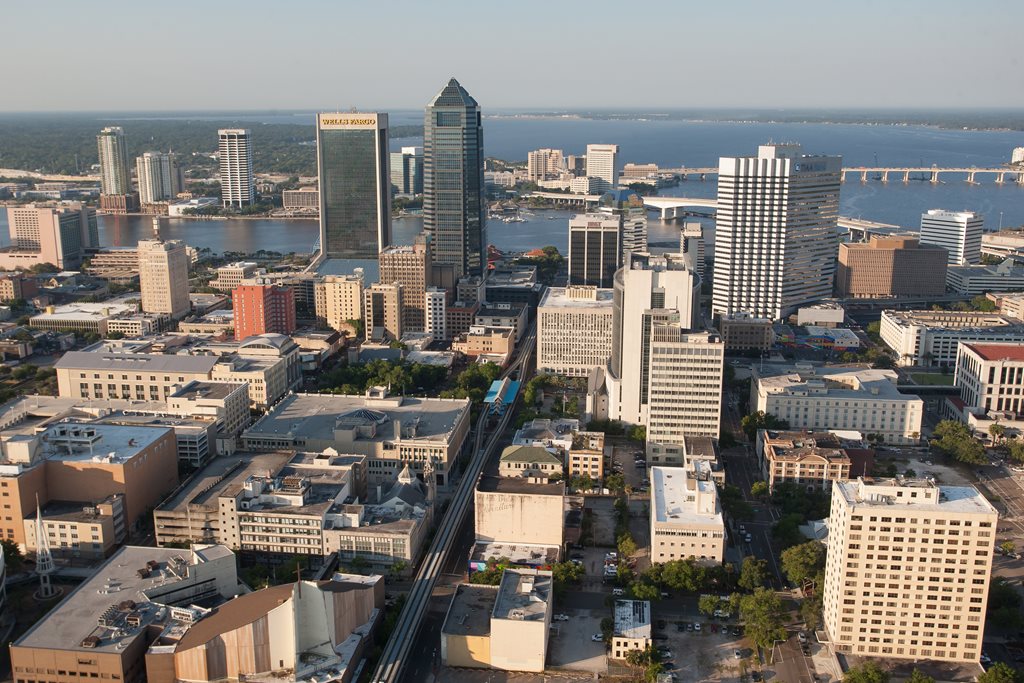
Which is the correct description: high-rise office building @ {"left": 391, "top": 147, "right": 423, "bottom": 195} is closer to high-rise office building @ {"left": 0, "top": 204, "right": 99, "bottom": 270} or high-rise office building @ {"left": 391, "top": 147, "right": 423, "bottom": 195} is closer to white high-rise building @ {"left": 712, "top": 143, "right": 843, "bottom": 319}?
high-rise office building @ {"left": 0, "top": 204, "right": 99, "bottom": 270}

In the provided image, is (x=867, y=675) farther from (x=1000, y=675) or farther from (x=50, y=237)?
(x=50, y=237)

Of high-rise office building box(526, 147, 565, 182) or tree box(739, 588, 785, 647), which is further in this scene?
high-rise office building box(526, 147, 565, 182)

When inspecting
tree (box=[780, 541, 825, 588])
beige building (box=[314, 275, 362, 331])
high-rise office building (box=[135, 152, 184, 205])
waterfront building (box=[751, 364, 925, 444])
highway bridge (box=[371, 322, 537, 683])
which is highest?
high-rise office building (box=[135, 152, 184, 205])

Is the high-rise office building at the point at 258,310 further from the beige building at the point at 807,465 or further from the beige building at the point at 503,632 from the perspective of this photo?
the beige building at the point at 503,632

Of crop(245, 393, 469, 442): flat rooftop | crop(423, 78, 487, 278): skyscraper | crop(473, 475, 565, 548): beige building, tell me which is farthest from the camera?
crop(423, 78, 487, 278): skyscraper

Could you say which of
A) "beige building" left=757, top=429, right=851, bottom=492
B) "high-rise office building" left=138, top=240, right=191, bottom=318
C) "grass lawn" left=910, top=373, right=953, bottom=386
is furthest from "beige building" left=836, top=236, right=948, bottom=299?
"high-rise office building" left=138, top=240, right=191, bottom=318

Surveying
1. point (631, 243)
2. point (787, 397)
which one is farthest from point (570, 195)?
point (787, 397)

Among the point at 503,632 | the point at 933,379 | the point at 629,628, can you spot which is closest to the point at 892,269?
the point at 933,379
